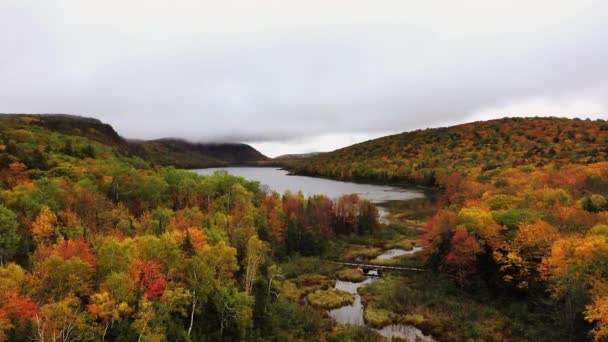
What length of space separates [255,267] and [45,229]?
32.7 metres

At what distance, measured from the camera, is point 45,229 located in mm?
53906

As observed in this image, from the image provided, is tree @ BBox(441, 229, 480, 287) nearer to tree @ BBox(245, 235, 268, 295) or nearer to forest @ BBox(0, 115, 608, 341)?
forest @ BBox(0, 115, 608, 341)

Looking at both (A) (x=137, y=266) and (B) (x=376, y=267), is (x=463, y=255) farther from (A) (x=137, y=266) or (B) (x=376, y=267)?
(A) (x=137, y=266)

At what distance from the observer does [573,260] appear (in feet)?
142

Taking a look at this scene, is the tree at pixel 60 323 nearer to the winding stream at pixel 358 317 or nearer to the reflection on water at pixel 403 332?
the winding stream at pixel 358 317

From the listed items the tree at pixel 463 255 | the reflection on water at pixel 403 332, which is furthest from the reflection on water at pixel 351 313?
→ the tree at pixel 463 255

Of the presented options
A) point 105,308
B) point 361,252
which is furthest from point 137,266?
point 361,252

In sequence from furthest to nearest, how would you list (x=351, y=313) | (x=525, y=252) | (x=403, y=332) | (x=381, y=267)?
(x=381, y=267) < (x=351, y=313) < (x=525, y=252) < (x=403, y=332)

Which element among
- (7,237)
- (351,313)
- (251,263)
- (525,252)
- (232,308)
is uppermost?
(7,237)

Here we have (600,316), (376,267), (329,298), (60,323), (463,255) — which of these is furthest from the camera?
(376,267)

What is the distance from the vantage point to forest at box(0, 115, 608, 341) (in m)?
35.7

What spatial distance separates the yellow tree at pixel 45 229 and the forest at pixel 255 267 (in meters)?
0.25

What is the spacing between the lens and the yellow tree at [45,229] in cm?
5375

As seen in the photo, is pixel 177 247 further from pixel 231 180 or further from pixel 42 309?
pixel 231 180
